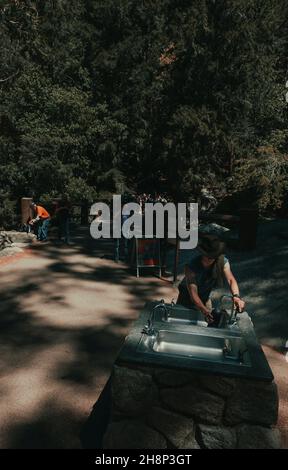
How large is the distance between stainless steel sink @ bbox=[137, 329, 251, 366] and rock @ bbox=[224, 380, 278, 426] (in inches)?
18.3

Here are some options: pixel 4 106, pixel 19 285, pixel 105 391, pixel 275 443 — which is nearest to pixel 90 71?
pixel 4 106

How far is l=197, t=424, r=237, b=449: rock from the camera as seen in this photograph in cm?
326

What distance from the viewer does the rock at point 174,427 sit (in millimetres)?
3309

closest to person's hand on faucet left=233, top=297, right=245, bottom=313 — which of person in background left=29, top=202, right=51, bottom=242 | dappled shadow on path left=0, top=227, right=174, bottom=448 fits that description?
dappled shadow on path left=0, top=227, right=174, bottom=448

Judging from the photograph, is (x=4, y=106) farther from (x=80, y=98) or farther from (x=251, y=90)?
(x=251, y=90)

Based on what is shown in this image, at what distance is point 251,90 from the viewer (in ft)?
66.8

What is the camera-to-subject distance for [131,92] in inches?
827

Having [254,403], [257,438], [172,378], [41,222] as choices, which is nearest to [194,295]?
[172,378]

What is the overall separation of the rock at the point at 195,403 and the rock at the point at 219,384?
5 centimetres

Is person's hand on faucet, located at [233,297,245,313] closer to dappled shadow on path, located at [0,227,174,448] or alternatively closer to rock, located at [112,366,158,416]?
rock, located at [112,366,158,416]

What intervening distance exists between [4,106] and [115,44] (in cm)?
625

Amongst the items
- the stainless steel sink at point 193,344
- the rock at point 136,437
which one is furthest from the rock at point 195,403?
the stainless steel sink at point 193,344

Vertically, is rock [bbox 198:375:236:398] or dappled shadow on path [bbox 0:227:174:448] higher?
rock [bbox 198:375:236:398]

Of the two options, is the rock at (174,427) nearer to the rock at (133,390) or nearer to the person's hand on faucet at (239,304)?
the rock at (133,390)
